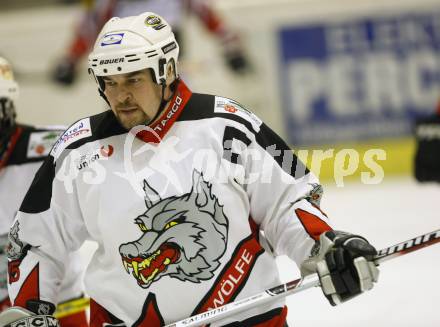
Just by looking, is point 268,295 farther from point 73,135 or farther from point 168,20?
point 168,20

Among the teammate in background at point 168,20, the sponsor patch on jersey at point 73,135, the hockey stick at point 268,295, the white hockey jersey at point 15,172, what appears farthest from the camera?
the teammate in background at point 168,20

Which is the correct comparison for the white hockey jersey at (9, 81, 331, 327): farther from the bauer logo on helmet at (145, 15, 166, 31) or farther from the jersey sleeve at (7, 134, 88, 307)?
the bauer logo on helmet at (145, 15, 166, 31)

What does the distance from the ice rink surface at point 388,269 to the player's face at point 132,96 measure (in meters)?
1.65

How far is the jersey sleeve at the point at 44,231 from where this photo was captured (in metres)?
2.23

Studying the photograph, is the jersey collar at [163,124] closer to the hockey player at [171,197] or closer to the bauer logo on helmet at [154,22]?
the hockey player at [171,197]

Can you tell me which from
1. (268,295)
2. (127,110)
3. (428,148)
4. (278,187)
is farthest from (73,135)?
(428,148)

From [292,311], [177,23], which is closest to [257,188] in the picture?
[292,311]

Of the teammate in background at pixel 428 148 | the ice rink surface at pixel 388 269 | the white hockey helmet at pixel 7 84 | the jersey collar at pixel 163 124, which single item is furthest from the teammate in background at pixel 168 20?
the jersey collar at pixel 163 124

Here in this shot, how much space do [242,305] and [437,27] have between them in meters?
5.36

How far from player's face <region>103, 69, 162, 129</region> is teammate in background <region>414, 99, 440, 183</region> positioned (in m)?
1.84

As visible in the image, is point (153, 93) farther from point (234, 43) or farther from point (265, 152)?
point (234, 43)

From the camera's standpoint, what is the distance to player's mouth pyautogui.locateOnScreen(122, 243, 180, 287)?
7.05ft

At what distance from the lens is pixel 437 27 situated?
22.7 feet

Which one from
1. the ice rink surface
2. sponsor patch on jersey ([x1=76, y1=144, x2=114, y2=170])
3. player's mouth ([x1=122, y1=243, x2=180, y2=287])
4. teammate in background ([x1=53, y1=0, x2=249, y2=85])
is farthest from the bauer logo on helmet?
teammate in background ([x1=53, y1=0, x2=249, y2=85])
